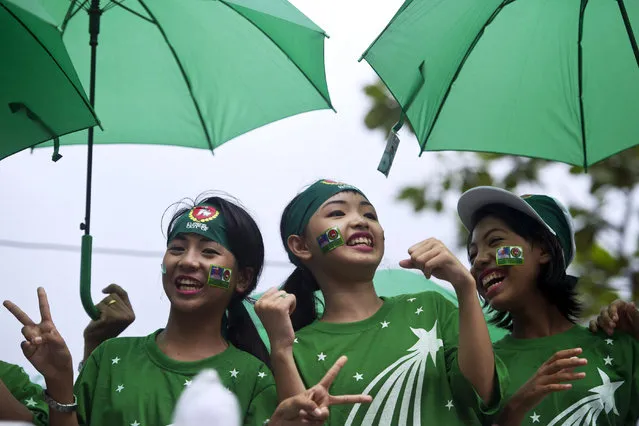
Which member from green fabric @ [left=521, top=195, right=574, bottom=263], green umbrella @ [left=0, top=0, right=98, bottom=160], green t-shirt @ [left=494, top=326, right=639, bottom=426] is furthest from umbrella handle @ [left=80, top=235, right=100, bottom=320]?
green fabric @ [left=521, top=195, right=574, bottom=263]

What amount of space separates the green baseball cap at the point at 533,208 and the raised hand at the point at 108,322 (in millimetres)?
1363

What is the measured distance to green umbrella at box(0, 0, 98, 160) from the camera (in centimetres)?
348

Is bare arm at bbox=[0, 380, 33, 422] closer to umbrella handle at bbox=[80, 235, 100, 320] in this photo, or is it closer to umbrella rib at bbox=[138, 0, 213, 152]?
umbrella handle at bbox=[80, 235, 100, 320]

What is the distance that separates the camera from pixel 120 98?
4590 mm

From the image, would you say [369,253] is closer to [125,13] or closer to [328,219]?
[328,219]

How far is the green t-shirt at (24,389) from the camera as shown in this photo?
11.8 feet

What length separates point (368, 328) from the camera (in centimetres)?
366

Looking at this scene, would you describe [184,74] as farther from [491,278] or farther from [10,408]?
[10,408]

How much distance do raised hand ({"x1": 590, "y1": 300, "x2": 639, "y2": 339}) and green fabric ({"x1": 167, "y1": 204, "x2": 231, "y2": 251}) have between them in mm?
1379

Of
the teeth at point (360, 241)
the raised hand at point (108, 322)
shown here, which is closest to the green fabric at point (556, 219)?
the teeth at point (360, 241)

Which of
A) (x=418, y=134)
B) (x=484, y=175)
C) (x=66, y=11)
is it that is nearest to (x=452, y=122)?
(x=418, y=134)

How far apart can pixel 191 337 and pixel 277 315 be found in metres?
0.64

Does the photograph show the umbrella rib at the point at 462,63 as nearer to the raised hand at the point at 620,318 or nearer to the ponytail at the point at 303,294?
the ponytail at the point at 303,294

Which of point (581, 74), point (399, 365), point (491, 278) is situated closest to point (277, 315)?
point (399, 365)
